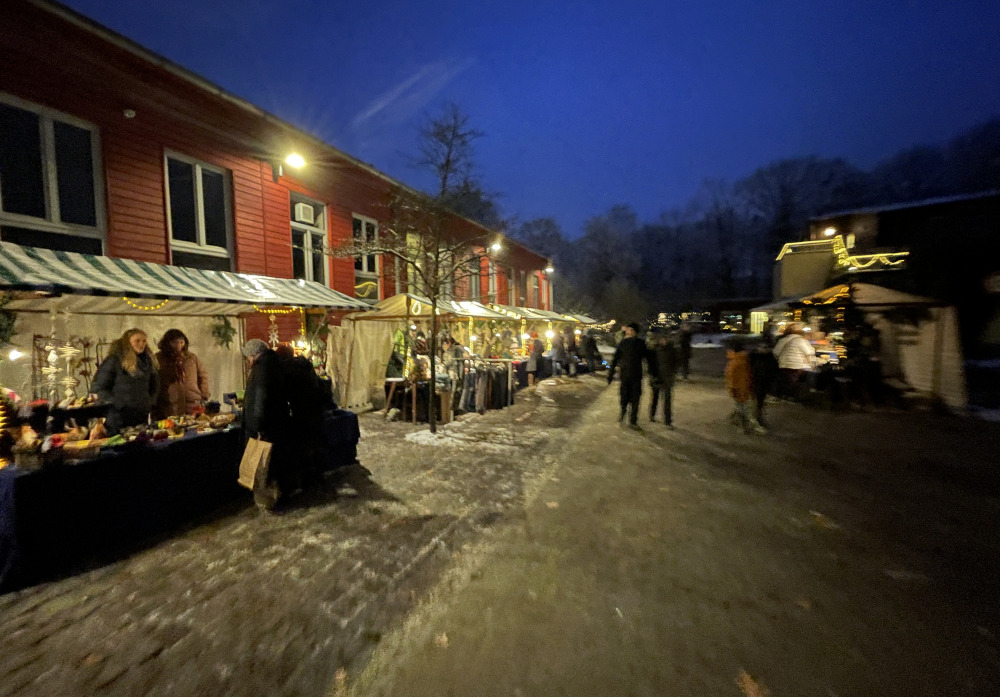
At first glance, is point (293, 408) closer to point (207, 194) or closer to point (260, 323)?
point (260, 323)

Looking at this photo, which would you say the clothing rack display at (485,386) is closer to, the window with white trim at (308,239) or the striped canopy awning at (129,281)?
the striped canopy awning at (129,281)

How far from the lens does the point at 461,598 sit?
337 centimetres

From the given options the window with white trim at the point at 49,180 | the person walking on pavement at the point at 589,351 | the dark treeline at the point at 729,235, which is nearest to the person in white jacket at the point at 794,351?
the person walking on pavement at the point at 589,351

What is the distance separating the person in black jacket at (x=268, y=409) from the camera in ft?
15.7

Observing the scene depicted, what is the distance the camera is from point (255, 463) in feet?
15.7

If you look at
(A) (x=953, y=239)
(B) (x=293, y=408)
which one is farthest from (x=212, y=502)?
(A) (x=953, y=239)

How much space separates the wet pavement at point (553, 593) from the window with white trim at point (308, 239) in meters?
6.26

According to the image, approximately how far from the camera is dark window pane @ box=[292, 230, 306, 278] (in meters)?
10.6

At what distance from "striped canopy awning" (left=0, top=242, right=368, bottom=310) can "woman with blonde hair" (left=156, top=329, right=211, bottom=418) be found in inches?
25.6

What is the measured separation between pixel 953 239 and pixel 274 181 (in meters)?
23.0

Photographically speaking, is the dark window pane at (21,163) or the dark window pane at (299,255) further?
the dark window pane at (299,255)

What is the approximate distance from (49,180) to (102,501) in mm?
5249

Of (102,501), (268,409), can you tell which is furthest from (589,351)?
(102,501)

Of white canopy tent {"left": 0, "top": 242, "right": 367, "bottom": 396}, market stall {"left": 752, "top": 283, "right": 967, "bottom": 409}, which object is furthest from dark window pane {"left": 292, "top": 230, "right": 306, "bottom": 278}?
market stall {"left": 752, "top": 283, "right": 967, "bottom": 409}
